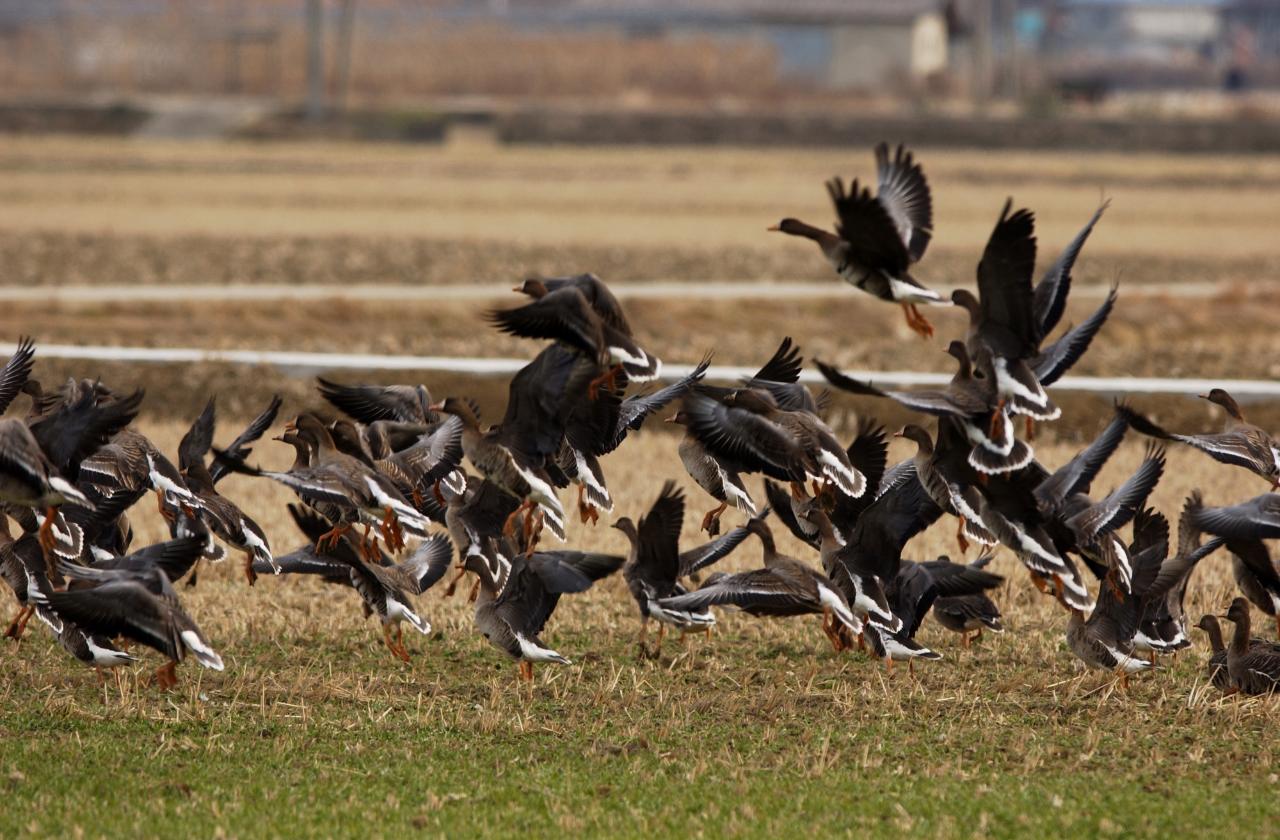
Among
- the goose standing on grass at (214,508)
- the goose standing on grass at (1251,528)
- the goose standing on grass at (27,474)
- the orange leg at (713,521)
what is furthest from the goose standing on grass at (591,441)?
the goose standing on grass at (1251,528)

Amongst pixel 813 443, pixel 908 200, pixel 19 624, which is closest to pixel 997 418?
pixel 813 443

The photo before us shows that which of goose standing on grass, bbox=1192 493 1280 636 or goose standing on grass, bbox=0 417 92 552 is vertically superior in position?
goose standing on grass, bbox=0 417 92 552

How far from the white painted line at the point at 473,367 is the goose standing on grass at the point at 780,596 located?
25.0ft

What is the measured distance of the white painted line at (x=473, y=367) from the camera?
58.8ft

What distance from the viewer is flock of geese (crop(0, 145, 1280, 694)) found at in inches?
368

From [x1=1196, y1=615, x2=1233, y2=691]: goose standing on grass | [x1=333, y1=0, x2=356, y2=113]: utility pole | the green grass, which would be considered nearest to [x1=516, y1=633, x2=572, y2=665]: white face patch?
the green grass

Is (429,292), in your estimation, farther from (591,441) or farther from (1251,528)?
(1251,528)

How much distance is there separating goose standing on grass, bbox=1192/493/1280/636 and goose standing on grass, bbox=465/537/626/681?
3074mm

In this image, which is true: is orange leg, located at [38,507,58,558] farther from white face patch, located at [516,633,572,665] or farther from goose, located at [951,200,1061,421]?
goose, located at [951,200,1061,421]

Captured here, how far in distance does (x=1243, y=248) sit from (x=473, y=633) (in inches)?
1115

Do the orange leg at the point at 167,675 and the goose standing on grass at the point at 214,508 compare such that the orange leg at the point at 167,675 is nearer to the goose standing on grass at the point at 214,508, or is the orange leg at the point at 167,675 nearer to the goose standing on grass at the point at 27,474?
the goose standing on grass at the point at 27,474

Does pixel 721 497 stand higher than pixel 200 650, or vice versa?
pixel 721 497

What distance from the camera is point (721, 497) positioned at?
1088 cm

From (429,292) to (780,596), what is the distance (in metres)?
18.5
